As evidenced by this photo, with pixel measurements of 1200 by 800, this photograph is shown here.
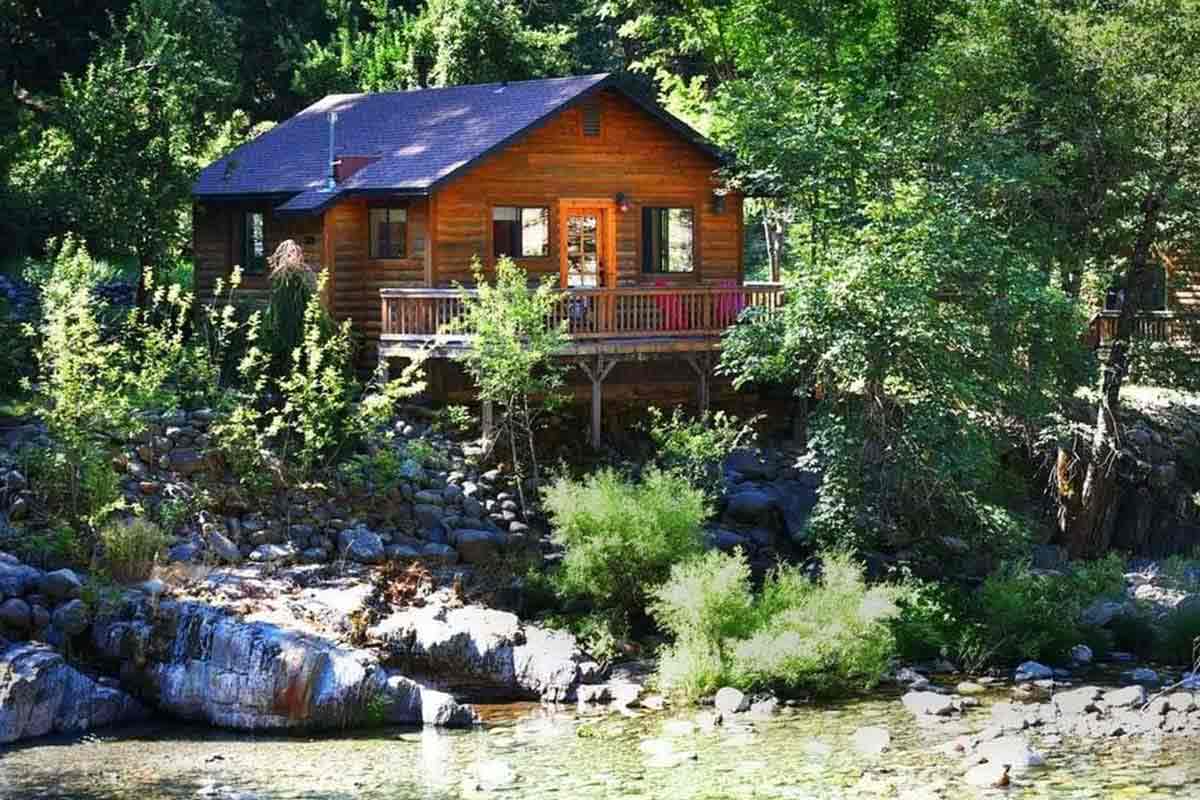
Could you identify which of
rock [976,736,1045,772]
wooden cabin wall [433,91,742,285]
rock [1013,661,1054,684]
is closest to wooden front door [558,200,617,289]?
wooden cabin wall [433,91,742,285]

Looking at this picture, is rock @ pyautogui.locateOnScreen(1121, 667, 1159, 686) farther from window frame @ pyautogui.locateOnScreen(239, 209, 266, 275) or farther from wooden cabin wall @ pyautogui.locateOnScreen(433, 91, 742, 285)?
window frame @ pyautogui.locateOnScreen(239, 209, 266, 275)

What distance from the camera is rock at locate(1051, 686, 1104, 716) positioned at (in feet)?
70.2

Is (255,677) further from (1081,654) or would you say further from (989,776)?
(1081,654)

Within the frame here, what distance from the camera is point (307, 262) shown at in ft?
102

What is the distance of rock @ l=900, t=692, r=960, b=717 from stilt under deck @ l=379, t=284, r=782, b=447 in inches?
304

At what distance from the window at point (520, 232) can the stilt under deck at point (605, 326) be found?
1870 mm

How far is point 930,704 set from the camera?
21531 mm

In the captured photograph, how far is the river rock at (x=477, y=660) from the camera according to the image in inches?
872

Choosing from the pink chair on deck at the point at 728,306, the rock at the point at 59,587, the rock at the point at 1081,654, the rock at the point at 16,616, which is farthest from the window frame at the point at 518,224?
the rock at the point at 16,616

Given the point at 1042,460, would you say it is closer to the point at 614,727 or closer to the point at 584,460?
the point at 584,460

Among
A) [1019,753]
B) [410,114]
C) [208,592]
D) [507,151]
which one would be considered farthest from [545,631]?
[410,114]

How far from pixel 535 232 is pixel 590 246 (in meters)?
1.18

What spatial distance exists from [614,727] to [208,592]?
16.5ft

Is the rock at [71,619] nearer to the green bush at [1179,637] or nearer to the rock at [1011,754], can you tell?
the rock at [1011,754]
